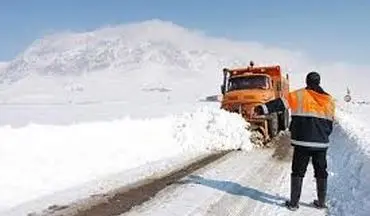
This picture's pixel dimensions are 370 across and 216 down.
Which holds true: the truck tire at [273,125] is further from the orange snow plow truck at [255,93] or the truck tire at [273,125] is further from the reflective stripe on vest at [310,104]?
the reflective stripe on vest at [310,104]

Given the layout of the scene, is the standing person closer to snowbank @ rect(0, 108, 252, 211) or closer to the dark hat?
the dark hat

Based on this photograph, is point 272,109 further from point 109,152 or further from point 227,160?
point 109,152

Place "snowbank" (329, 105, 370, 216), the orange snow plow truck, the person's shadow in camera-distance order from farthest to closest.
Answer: the orange snow plow truck
the person's shadow
"snowbank" (329, 105, 370, 216)

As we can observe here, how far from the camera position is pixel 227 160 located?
15438 millimetres

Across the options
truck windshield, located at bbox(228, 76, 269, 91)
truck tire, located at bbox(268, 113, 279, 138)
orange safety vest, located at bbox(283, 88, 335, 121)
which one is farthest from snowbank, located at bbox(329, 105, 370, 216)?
truck windshield, located at bbox(228, 76, 269, 91)

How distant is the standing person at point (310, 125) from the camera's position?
8.90 metres

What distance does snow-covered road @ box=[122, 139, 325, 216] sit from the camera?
29.0ft

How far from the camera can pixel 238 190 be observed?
10.6m

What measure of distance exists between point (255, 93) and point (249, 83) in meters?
1.13

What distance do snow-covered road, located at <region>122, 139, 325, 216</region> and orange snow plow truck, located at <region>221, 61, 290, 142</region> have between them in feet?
17.1

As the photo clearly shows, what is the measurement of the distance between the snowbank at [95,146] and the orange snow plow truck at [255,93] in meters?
0.66

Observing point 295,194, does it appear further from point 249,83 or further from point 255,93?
point 249,83

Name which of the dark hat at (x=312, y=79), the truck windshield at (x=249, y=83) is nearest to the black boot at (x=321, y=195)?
the dark hat at (x=312, y=79)

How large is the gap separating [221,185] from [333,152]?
6.48 m
